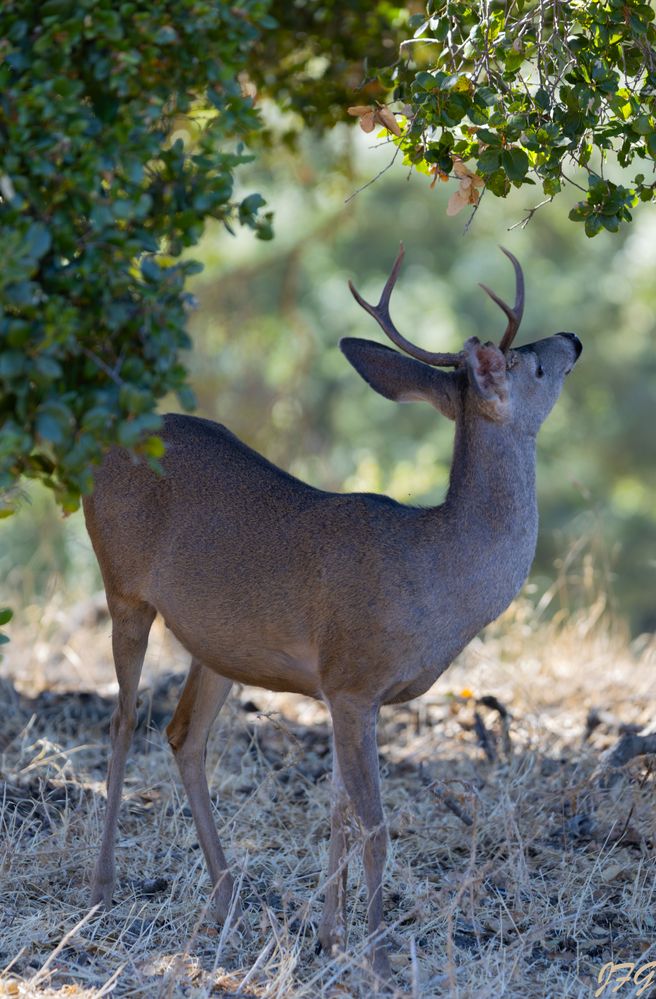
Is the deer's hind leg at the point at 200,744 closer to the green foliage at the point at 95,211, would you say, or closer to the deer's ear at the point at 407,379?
the deer's ear at the point at 407,379

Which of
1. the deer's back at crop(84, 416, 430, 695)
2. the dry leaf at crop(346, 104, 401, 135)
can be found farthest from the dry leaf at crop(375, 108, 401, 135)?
the deer's back at crop(84, 416, 430, 695)

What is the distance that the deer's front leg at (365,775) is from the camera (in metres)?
4.59

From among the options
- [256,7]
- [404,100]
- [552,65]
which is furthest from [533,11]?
[256,7]

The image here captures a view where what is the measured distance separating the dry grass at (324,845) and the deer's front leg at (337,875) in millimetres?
80

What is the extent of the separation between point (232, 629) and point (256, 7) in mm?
2177

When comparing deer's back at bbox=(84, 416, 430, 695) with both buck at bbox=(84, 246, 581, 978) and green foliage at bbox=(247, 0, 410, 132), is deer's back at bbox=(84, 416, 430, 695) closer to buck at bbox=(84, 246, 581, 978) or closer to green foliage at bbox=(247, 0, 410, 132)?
buck at bbox=(84, 246, 581, 978)

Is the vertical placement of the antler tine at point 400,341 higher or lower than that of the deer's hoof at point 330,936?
higher

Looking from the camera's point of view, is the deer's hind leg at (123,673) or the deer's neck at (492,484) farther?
the deer's hind leg at (123,673)

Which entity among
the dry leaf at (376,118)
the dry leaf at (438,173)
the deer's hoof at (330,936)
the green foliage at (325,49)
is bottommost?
the deer's hoof at (330,936)

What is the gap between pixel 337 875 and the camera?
4.58 metres

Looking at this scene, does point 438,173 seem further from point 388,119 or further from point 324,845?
point 324,845

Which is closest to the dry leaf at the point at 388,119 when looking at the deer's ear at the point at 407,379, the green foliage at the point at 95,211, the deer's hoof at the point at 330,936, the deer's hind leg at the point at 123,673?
the deer's ear at the point at 407,379

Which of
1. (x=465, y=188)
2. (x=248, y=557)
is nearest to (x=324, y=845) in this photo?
(x=248, y=557)

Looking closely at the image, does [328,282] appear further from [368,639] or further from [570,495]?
[368,639]
